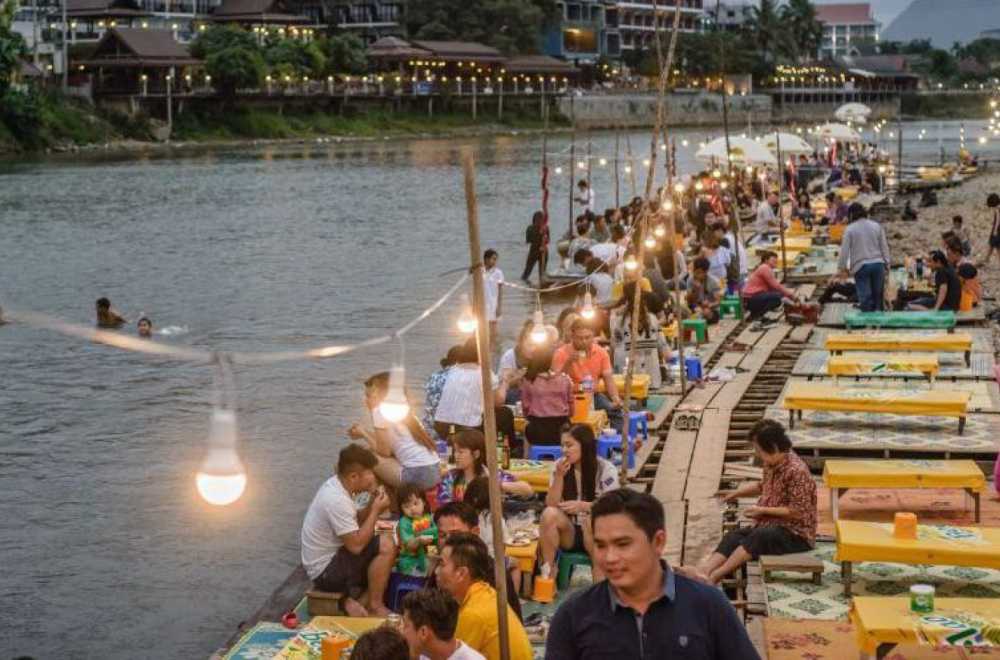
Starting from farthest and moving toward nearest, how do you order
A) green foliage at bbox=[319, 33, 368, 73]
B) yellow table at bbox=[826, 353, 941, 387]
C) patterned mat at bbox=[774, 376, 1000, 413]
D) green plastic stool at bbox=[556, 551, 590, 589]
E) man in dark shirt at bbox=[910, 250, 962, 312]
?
green foliage at bbox=[319, 33, 368, 73]
man in dark shirt at bbox=[910, 250, 962, 312]
yellow table at bbox=[826, 353, 941, 387]
patterned mat at bbox=[774, 376, 1000, 413]
green plastic stool at bbox=[556, 551, 590, 589]

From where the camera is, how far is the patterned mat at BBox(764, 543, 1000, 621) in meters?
8.34

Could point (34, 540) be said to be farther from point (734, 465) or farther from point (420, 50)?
point (420, 50)

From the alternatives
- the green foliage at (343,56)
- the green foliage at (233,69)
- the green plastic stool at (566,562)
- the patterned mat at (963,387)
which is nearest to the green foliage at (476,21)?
the green foliage at (343,56)

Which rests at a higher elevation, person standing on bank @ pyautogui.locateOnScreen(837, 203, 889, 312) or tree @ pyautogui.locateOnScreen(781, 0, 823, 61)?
tree @ pyautogui.locateOnScreen(781, 0, 823, 61)

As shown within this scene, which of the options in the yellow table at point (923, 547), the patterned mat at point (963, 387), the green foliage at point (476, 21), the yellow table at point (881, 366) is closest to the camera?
the yellow table at point (923, 547)

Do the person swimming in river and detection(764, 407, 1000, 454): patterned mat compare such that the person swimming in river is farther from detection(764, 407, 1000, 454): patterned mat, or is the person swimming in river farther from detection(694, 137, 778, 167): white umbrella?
detection(764, 407, 1000, 454): patterned mat

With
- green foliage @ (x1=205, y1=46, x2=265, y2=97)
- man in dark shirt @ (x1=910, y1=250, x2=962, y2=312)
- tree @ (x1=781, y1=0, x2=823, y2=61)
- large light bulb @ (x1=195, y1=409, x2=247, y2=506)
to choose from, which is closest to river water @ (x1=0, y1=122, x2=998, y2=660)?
large light bulb @ (x1=195, y1=409, x2=247, y2=506)

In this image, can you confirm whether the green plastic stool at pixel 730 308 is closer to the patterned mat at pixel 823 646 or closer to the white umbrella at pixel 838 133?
the patterned mat at pixel 823 646

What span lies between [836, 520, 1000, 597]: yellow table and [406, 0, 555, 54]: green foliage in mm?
103220

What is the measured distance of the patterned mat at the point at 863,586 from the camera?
8344 mm

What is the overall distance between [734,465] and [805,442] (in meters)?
0.70

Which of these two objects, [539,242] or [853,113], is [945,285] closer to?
[539,242]

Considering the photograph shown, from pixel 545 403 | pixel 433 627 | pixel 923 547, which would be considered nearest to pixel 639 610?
pixel 433 627

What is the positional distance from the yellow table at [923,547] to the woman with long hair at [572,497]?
1.43 meters
